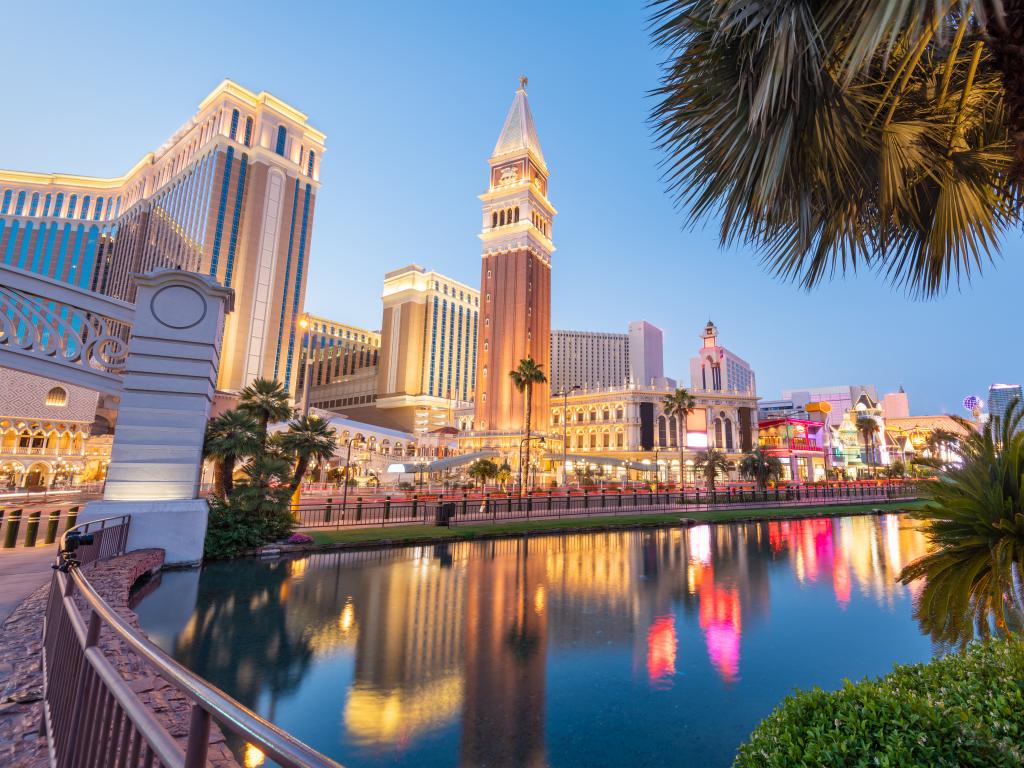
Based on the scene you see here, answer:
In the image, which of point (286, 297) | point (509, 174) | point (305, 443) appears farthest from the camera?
point (509, 174)

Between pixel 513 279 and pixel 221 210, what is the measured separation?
5156cm

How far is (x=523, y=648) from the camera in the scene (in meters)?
8.66

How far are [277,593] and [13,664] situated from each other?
6668 millimetres

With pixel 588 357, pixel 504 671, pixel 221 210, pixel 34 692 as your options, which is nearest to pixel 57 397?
pixel 221 210

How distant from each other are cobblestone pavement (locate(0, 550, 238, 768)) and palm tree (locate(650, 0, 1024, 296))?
274 inches

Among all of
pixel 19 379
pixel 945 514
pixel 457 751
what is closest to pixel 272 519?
pixel 457 751

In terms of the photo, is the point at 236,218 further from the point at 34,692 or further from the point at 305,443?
the point at 34,692

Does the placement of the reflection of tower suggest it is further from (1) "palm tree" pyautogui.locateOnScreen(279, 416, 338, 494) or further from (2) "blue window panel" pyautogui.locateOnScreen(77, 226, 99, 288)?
(2) "blue window panel" pyautogui.locateOnScreen(77, 226, 99, 288)

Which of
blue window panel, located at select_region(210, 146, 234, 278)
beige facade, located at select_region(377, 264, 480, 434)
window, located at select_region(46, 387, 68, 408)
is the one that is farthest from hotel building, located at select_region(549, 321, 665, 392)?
window, located at select_region(46, 387, 68, 408)

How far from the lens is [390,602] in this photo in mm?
11359

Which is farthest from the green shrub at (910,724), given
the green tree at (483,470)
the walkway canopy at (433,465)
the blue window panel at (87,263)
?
the blue window panel at (87,263)

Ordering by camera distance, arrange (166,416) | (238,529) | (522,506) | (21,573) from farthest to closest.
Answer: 1. (522,506)
2. (238,529)
3. (166,416)
4. (21,573)

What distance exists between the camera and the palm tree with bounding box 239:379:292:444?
25484mm

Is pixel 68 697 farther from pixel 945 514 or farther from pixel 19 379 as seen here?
pixel 19 379
